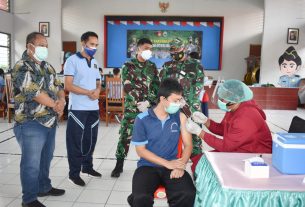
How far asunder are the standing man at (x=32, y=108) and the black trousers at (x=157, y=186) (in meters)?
0.81

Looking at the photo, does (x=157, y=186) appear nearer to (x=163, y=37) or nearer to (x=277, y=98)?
(x=277, y=98)

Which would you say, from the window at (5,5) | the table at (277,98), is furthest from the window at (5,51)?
Answer: the table at (277,98)

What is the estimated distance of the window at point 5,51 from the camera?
34.3 feet

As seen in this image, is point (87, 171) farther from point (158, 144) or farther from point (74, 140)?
point (158, 144)

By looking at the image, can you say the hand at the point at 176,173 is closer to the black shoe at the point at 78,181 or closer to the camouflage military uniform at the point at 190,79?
the camouflage military uniform at the point at 190,79

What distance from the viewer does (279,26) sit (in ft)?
34.7

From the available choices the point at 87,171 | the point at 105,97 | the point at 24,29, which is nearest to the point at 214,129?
the point at 87,171

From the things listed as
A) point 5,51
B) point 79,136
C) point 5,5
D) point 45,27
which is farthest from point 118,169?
point 5,5

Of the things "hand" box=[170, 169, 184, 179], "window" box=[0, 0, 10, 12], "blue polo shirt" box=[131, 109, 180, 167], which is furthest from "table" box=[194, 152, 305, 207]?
"window" box=[0, 0, 10, 12]

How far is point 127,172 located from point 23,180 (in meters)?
1.28

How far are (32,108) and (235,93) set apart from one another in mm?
1427

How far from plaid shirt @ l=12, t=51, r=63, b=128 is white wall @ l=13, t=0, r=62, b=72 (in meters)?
8.98

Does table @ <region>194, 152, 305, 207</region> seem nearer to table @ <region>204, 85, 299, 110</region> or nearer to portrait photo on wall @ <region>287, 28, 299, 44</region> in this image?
table @ <region>204, 85, 299, 110</region>

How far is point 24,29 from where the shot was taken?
36.1 feet
